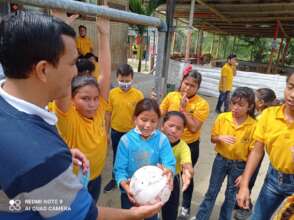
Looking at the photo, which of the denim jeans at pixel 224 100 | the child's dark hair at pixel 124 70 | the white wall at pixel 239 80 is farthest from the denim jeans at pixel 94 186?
the white wall at pixel 239 80

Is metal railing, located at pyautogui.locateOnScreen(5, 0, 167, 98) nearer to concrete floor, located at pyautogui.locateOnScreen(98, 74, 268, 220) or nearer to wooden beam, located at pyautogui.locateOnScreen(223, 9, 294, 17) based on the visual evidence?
concrete floor, located at pyautogui.locateOnScreen(98, 74, 268, 220)

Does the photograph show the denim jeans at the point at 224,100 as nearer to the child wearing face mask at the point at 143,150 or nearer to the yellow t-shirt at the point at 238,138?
the yellow t-shirt at the point at 238,138

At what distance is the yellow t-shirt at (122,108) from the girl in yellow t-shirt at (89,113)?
130 cm

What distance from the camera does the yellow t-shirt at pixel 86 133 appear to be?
1.65 m

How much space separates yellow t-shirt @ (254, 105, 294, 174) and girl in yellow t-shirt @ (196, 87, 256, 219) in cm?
39

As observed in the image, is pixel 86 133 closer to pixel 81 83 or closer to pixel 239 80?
pixel 81 83

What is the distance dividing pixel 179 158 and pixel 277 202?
79cm

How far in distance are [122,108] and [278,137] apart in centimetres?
184

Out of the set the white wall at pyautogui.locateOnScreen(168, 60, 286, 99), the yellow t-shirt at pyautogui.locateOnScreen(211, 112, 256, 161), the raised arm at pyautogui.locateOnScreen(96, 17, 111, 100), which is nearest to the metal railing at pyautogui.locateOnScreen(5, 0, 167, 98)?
the raised arm at pyautogui.locateOnScreen(96, 17, 111, 100)

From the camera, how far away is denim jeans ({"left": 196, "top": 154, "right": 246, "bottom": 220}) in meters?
2.45

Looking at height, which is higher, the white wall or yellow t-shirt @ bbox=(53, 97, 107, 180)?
yellow t-shirt @ bbox=(53, 97, 107, 180)

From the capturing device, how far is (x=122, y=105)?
3.22 m

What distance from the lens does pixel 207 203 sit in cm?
262

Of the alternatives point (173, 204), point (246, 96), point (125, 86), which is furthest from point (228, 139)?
point (125, 86)
